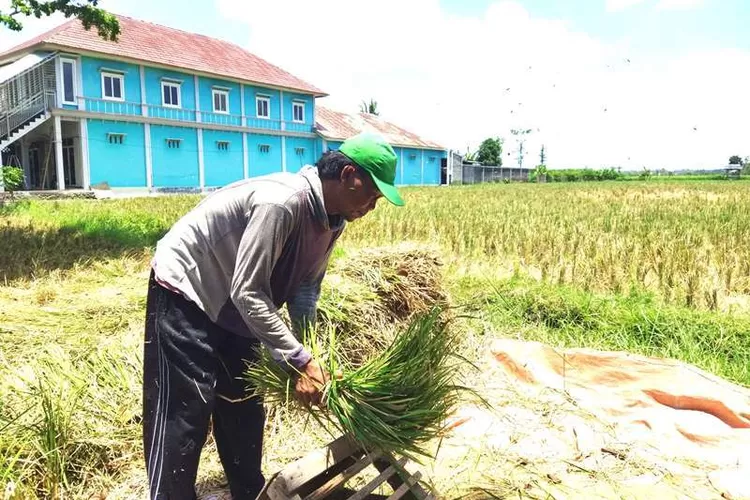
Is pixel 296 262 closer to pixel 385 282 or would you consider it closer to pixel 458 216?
pixel 385 282

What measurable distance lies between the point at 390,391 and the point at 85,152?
19.3m

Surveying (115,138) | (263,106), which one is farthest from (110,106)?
(263,106)

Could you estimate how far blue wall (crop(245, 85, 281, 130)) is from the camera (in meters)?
23.5

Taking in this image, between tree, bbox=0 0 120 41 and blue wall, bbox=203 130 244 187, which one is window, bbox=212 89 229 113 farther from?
tree, bbox=0 0 120 41

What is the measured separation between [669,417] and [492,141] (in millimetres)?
44618

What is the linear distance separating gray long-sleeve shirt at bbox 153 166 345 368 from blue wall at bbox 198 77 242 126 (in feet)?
70.1

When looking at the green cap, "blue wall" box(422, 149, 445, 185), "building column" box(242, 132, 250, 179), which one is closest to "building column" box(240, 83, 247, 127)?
"building column" box(242, 132, 250, 179)

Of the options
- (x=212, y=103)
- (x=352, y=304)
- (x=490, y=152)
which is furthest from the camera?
(x=490, y=152)

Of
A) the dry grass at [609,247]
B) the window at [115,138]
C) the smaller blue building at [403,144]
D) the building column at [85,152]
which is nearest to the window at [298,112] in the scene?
the smaller blue building at [403,144]

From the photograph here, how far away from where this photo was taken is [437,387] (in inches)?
72.9

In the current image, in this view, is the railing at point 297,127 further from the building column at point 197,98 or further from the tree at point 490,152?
the tree at point 490,152

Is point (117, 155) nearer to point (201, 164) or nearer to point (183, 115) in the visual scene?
point (183, 115)

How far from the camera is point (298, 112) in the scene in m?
26.0

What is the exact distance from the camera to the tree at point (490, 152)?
1791 inches
